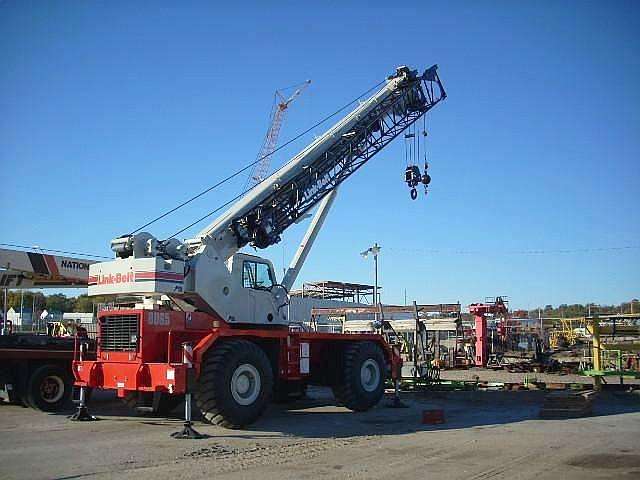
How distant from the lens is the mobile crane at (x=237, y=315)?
42.2 ft

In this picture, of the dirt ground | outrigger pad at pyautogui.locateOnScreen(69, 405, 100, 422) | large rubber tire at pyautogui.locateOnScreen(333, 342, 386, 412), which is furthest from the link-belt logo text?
large rubber tire at pyautogui.locateOnScreen(333, 342, 386, 412)

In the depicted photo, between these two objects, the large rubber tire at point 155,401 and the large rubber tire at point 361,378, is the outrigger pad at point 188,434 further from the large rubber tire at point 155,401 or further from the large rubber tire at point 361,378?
the large rubber tire at point 361,378

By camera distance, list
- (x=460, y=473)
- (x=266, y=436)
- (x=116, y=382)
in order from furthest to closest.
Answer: (x=116, y=382)
(x=266, y=436)
(x=460, y=473)

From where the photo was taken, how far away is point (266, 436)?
40.2 ft

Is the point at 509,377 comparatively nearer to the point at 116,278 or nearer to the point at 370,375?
the point at 370,375

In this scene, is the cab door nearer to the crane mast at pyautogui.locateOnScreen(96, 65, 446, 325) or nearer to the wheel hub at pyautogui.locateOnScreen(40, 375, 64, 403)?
the crane mast at pyautogui.locateOnScreen(96, 65, 446, 325)

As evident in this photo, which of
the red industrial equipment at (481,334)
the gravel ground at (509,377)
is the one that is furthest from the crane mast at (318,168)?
the red industrial equipment at (481,334)

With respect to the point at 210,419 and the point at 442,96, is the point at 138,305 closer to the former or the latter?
the point at 210,419

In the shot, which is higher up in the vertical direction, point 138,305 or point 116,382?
point 138,305

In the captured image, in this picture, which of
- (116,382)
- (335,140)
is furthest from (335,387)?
(335,140)

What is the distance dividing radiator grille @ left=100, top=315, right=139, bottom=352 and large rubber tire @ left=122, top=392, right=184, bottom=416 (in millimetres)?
1588

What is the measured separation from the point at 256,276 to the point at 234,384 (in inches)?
122

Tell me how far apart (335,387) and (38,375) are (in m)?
6.97

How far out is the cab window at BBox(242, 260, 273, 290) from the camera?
15203mm
